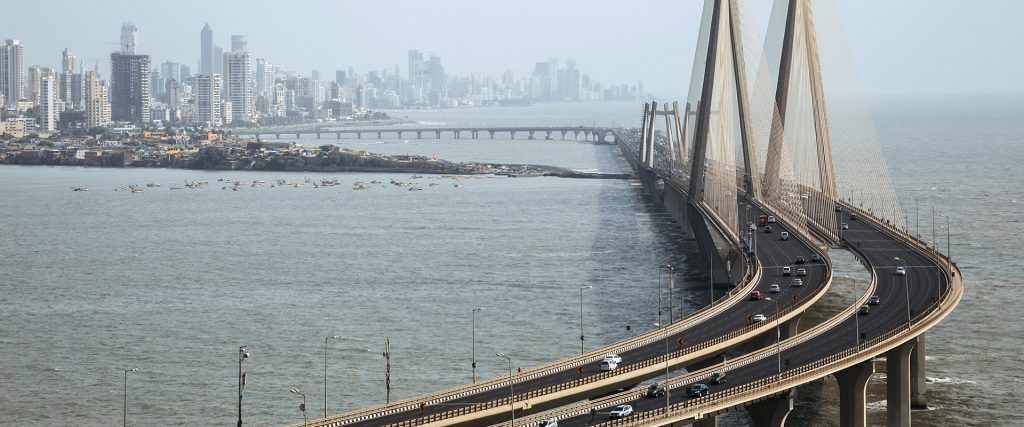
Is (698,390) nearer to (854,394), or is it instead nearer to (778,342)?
(854,394)

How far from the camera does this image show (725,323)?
2928 centimetres

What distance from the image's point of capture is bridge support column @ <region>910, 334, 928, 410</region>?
93.9ft

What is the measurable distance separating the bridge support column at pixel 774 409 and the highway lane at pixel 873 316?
1.51 feet

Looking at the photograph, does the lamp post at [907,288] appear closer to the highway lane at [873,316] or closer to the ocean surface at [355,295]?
the highway lane at [873,316]

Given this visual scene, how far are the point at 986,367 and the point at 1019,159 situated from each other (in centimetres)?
7339

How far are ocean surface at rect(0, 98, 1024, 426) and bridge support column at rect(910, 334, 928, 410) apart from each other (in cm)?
45

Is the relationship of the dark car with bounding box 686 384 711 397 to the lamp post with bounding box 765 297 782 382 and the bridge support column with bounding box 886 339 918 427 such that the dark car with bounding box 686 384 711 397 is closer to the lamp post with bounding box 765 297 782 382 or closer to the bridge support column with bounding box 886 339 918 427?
the lamp post with bounding box 765 297 782 382

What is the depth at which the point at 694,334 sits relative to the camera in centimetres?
2797

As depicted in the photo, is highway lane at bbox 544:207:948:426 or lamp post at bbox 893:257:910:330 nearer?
highway lane at bbox 544:207:948:426

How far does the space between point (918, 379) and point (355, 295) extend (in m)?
18.8

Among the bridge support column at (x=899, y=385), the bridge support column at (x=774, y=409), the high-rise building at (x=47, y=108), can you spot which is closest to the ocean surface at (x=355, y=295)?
the bridge support column at (x=899, y=385)

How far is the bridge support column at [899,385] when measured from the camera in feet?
85.8

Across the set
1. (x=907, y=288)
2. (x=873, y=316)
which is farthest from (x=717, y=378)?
(x=907, y=288)

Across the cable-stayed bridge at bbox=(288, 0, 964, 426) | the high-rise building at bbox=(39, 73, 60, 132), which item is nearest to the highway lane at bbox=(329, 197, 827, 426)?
the cable-stayed bridge at bbox=(288, 0, 964, 426)
